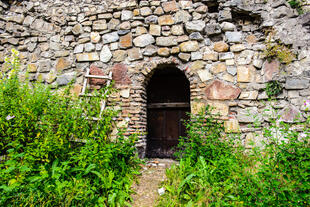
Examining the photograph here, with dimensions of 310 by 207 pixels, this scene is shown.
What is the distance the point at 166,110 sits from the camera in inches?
152

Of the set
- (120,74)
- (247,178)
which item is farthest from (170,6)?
(247,178)

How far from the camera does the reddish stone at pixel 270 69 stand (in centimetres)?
294

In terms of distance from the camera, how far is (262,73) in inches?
118

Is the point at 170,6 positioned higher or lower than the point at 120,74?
higher

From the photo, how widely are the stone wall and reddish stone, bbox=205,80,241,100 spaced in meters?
0.02

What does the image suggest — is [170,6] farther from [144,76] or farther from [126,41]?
[144,76]

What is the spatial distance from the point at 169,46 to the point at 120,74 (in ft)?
3.65

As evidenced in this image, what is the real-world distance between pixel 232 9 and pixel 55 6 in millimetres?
3781

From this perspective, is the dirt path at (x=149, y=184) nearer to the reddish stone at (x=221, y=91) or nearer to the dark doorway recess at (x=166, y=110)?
the dark doorway recess at (x=166, y=110)

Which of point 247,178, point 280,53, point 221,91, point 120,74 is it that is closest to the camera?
point 247,178

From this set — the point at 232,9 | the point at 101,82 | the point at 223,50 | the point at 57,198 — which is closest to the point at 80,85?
the point at 101,82

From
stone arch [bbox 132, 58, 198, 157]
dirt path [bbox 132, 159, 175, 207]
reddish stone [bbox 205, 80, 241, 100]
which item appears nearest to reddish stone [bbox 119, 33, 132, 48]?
stone arch [bbox 132, 58, 198, 157]

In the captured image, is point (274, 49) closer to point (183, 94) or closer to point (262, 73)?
point (262, 73)

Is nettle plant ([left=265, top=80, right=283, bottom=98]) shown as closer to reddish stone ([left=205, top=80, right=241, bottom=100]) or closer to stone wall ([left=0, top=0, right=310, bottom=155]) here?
stone wall ([left=0, top=0, right=310, bottom=155])
